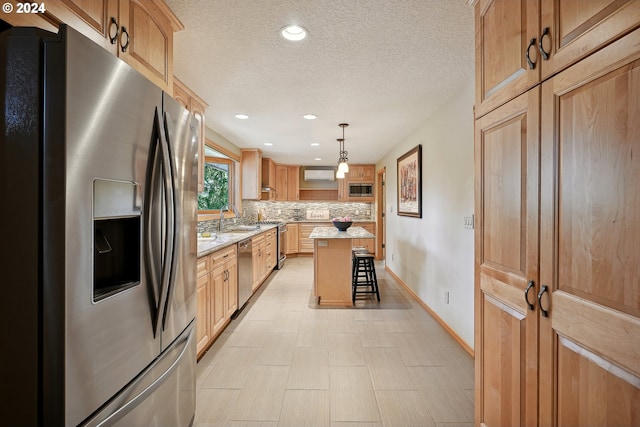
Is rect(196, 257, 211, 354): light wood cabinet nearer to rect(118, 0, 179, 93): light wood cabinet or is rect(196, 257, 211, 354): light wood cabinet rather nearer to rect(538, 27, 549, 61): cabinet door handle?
rect(118, 0, 179, 93): light wood cabinet

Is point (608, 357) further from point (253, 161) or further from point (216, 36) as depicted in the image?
point (253, 161)

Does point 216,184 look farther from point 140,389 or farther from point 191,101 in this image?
point 140,389

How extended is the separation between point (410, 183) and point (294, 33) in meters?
3.01

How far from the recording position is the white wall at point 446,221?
107 inches

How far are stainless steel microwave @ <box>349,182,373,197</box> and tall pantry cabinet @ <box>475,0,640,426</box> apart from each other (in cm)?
651

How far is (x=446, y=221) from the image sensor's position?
3.19 meters

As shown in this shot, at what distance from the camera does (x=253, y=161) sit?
604cm

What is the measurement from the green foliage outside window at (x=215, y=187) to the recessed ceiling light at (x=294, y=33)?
3.08 meters

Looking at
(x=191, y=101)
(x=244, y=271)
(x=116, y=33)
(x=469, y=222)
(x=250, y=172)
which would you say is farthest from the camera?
(x=250, y=172)

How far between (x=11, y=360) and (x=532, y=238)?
1.72 metres

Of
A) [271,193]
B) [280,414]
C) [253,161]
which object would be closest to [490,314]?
[280,414]

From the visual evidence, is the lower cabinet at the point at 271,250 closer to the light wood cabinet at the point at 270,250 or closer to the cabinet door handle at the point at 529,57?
the light wood cabinet at the point at 270,250

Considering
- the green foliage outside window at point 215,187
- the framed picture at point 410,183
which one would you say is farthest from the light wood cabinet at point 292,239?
the framed picture at point 410,183

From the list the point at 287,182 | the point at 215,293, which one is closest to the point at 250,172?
the point at 287,182
